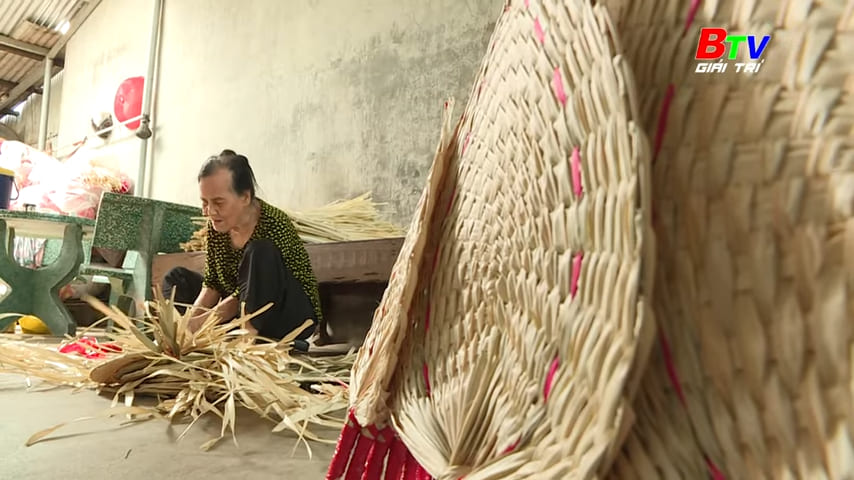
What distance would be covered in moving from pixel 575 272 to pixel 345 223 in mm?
2305

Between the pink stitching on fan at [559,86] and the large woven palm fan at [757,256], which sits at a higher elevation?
the pink stitching on fan at [559,86]

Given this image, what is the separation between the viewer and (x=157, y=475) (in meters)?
0.75

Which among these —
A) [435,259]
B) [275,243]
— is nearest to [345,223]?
[275,243]

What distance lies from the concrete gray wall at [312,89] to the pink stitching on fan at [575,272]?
81.6 inches

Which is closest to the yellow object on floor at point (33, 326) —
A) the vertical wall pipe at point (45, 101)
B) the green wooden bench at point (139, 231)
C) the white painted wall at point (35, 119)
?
the green wooden bench at point (139, 231)

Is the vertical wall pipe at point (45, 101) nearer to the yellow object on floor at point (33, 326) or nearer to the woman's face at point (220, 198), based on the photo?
the yellow object on floor at point (33, 326)

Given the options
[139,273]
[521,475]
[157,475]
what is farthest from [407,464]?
[139,273]

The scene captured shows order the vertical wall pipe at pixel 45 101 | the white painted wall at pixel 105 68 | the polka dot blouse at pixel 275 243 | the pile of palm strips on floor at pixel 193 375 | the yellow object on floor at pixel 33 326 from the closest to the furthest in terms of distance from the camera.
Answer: the pile of palm strips on floor at pixel 193 375, the polka dot blouse at pixel 275 243, the yellow object on floor at pixel 33 326, the white painted wall at pixel 105 68, the vertical wall pipe at pixel 45 101

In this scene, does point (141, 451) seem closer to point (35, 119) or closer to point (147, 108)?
point (147, 108)

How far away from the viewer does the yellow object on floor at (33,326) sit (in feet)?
9.43

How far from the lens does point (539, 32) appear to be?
0.34 m

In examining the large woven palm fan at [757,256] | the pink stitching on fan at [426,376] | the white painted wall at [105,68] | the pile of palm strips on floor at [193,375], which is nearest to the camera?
the large woven palm fan at [757,256]

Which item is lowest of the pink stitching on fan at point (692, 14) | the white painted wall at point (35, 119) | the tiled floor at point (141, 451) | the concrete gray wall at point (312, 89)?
the tiled floor at point (141, 451)

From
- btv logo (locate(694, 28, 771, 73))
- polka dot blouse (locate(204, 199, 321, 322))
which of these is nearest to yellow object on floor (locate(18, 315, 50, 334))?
polka dot blouse (locate(204, 199, 321, 322))
